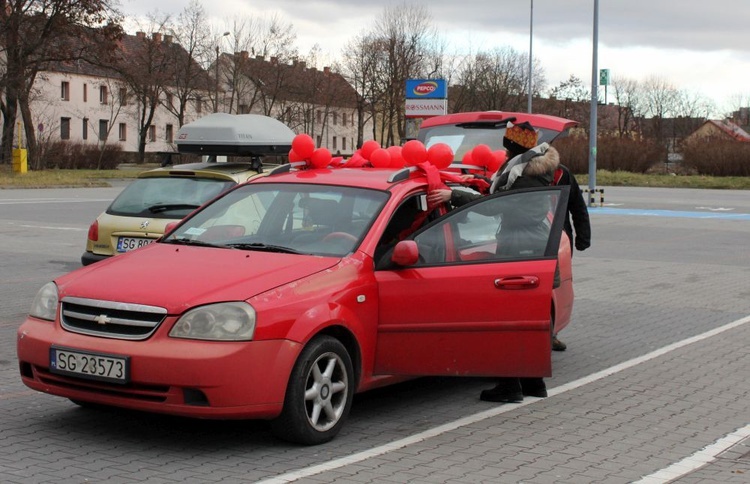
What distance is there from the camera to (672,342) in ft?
31.4

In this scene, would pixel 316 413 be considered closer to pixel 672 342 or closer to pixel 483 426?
pixel 483 426

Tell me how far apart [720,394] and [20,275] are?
898 cm

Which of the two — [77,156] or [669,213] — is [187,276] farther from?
[77,156]

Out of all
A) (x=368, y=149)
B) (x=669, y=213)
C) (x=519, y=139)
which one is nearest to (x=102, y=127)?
(x=669, y=213)

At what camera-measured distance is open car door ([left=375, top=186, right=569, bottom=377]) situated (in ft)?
20.4

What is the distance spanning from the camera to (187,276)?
18.9ft

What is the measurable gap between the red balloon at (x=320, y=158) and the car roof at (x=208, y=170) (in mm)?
3824

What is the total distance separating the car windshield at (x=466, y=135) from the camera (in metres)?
16.4

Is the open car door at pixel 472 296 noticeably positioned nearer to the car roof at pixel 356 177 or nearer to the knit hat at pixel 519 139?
the car roof at pixel 356 177

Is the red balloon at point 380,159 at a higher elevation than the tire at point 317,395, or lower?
higher

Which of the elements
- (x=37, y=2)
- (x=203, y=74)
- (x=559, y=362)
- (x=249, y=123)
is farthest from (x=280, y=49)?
(x=559, y=362)

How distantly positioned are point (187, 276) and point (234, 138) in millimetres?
7120

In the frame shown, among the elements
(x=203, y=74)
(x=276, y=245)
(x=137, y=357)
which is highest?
(x=203, y=74)

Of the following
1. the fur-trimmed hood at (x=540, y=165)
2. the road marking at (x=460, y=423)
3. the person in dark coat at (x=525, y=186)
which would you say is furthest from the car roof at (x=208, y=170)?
the road marking at (x=460, y=423)
